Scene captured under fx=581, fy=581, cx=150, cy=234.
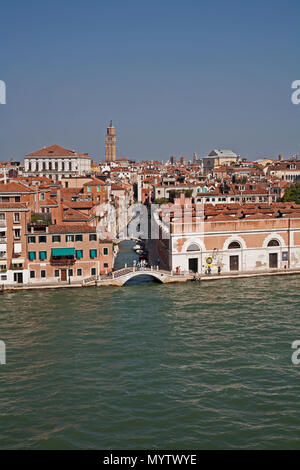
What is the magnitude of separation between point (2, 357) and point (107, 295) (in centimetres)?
639

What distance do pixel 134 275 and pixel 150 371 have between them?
8.87 m

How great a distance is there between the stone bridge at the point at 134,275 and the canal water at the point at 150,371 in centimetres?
129

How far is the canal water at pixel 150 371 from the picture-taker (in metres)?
10.2

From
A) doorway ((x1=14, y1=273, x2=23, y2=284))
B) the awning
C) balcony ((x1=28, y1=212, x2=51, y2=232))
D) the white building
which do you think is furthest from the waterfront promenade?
the white building

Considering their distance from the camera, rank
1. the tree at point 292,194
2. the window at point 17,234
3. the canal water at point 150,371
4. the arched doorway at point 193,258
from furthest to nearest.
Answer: the tree at point 292,194 < the arched doorway at point 193,258 < the window at point 17,234 < the canal water at point 150,371

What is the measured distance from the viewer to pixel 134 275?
70.8 ft

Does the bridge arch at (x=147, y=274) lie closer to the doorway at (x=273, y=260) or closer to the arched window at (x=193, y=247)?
the arched window at (x=193, y=247)

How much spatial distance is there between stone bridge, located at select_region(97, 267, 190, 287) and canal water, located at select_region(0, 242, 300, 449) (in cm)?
129

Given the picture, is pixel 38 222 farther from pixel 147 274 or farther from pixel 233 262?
pixel 233 262

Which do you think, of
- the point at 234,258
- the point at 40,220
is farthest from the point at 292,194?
the point at 40,220

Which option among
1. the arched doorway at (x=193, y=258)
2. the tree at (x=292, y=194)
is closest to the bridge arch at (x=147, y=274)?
the arched doorway at (x=193, y=258)

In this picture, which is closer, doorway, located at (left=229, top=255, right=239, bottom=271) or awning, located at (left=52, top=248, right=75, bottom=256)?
awning, located at (left=52, top=248, right=75, bottom=256)

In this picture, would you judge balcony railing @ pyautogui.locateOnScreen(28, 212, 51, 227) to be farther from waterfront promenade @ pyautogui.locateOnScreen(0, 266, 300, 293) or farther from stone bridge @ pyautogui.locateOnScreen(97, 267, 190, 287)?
stone bridge @ pyautogui.locateOnScreen(97, 267, 190, 287)

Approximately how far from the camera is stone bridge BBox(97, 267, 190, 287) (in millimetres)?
21281
